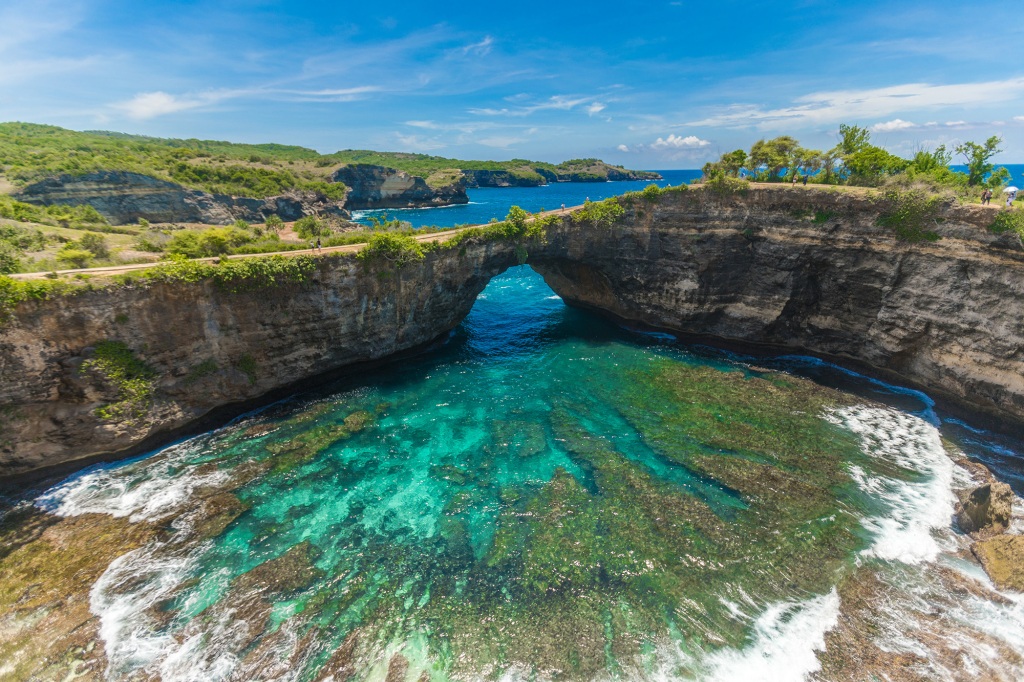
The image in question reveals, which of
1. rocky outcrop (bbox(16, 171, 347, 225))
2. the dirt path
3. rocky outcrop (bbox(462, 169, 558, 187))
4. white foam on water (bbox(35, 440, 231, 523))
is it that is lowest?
white foam on water (bbox(35, 440, 231, 523))

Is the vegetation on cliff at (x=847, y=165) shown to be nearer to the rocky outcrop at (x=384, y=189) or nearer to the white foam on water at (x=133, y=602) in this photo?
the white foam on water at (x=133, y=602)

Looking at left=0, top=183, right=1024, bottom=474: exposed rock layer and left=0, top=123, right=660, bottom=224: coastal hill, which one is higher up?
left=0, top=123, right=660, bottom=224: coastal hill

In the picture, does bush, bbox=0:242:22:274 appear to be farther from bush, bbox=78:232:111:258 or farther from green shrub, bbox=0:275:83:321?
green shrub, bbox=0:275:83:321

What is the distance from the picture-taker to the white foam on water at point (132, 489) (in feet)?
61.1

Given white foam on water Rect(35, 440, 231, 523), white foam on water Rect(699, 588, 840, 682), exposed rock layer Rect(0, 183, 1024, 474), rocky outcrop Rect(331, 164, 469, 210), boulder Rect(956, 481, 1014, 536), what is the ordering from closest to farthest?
white foam on water Rect(699, 588, 840, 682) → boulder Rect(956, 481, 1014, 536) → white foam on water Rect(35, 440, 231, 523) → exposed rock layer Rect(0, 183, 1024, 474) → rocky outcrop Rect(331, 164, 469, 210)

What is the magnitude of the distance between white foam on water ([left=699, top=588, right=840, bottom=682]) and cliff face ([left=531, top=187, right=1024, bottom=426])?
21474 mm

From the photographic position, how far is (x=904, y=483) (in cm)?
2016

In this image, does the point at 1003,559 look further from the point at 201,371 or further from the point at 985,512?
the point at 201,371

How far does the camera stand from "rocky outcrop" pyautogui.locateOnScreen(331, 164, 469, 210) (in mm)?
113188

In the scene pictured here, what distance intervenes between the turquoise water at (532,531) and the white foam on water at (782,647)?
0.06 metres

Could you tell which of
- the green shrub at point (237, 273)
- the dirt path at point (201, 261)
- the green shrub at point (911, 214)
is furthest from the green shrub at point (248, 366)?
the green shrub at point (911, 214)

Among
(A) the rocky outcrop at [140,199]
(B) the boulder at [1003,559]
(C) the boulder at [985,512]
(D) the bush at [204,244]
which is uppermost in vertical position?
(A) the rocky outcrop at [140,199]

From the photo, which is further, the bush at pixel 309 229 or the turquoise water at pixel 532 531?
the bush at pixel 309 229

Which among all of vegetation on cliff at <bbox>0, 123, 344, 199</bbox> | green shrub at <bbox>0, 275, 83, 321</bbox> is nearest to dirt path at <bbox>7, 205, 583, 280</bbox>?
green shrub at <bbox>0, 275, 83, 321</bbox>
